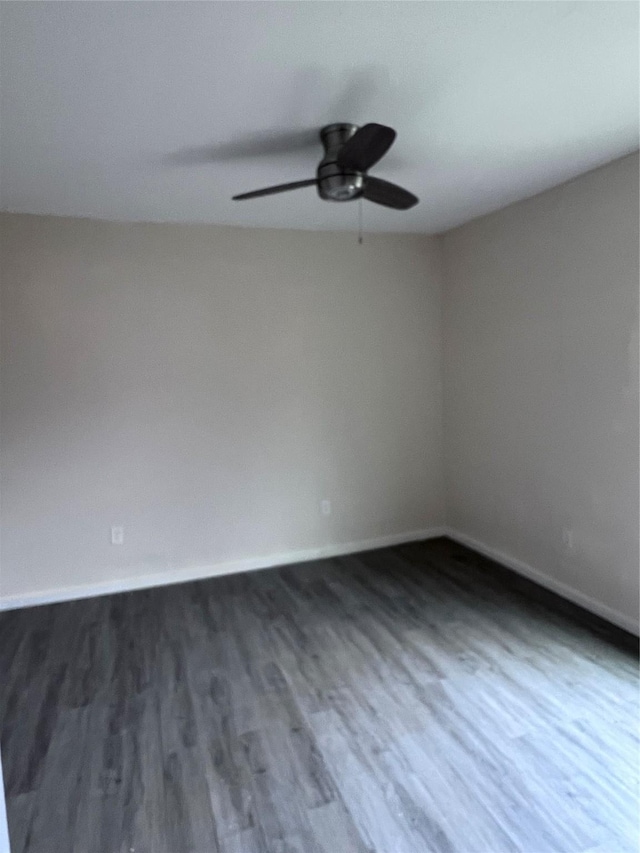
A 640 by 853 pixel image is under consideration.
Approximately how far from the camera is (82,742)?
210cm

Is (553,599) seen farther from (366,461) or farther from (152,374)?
(152,374)

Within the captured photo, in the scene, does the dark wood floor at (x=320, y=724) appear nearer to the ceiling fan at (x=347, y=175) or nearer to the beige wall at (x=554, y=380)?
the beige wall at (x=554, y=380)

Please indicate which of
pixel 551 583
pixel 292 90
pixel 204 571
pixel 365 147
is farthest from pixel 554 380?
pixel 204 571

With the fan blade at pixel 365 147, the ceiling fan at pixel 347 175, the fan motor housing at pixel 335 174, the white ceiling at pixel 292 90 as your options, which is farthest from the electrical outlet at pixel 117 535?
the fan blade at pixel 365 147

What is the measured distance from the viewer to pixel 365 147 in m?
1.82

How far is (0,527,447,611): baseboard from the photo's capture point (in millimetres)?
3303

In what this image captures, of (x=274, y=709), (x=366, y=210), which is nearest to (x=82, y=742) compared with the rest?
(x=274, y=709)

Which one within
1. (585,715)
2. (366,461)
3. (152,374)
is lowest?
(585,715)

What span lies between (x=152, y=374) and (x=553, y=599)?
9.58 ft

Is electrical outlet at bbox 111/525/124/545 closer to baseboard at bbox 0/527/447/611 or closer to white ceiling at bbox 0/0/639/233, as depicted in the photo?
baseboard at bbox 0/527/447/611

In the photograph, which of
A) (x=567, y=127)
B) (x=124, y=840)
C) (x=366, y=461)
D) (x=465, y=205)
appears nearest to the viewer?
(x=124, y=840)

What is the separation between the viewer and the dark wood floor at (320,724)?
1.70 metres

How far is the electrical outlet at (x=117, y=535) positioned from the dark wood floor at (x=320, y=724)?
370 mm

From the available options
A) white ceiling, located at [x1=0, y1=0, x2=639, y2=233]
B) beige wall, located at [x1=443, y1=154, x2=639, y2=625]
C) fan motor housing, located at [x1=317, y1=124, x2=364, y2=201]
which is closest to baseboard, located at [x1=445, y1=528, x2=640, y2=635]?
beige wall, located at [x1=443, y1=154, x2=639, y2=625]
